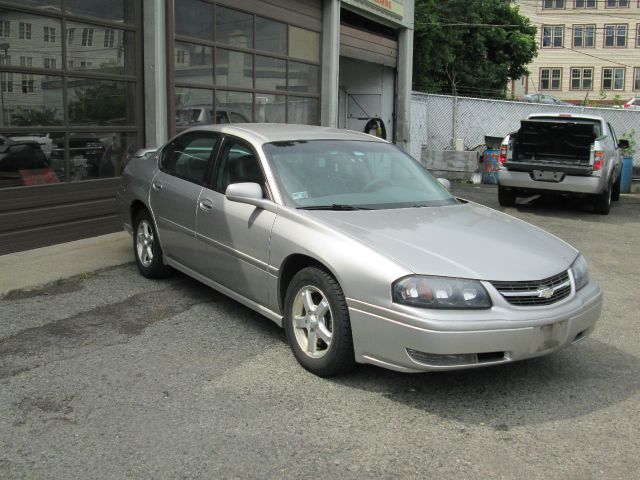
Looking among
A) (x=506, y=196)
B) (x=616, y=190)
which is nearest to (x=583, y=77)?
(x=616, y=190)

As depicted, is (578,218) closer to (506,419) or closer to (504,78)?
(506,419)

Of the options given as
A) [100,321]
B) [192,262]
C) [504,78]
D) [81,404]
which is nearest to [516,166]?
[192,262]

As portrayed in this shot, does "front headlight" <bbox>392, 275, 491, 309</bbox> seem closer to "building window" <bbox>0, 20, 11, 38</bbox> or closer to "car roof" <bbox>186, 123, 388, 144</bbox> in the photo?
"car roof" <bbox>186, 123, 388, 144</bbox>

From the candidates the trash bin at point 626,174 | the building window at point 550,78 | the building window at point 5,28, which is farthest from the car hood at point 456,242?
the building window at point 550,78

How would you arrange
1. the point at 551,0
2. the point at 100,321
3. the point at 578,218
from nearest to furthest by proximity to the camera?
the point at 100,321, the point at 578,218, the point at 551,0

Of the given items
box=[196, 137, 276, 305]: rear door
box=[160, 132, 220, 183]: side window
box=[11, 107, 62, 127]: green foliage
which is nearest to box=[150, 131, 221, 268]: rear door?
box=[160, 132, 220, 183]: side window

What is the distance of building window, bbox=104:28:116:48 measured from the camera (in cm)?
866

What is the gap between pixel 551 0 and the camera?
5362cm

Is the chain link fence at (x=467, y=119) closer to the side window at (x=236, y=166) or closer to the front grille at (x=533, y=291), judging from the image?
the side window at (x=236, y=166)

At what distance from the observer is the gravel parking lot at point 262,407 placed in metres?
3.24

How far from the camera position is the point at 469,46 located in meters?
30.7

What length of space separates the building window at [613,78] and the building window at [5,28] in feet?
181

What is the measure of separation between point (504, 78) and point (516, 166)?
Answer: 22.4 meters

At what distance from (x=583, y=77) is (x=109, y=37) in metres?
53.1
